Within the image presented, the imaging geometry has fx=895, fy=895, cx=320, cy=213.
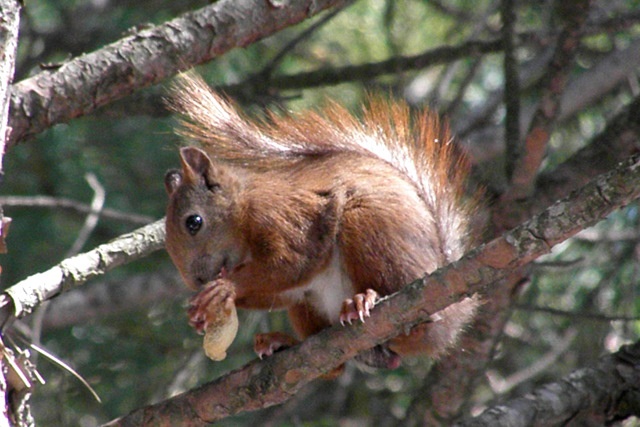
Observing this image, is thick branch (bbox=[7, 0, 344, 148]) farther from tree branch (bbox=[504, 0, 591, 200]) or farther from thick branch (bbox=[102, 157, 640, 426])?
thick branch (bbox=[102, 157, 640, 426])

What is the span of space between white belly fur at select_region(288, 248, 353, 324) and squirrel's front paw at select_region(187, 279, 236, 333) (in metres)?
0.23

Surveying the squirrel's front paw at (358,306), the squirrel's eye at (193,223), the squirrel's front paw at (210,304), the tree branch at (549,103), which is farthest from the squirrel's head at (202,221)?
the tree branch at (549,103)

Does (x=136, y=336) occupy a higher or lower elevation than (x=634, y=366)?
higher

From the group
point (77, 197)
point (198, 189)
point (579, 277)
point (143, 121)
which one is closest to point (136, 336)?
point (77, 197)

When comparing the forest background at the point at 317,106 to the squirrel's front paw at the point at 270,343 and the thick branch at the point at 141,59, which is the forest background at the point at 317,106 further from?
the squirrel's front paw at the point at 270,343

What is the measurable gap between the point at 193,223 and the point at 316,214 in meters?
0.34

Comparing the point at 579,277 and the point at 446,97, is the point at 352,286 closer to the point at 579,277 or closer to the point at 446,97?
the point at 579,277

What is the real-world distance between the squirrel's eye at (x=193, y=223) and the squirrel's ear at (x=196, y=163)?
0.14 metres

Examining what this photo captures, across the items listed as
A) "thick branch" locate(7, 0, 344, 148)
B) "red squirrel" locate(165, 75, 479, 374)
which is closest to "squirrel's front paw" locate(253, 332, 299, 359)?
"red squirrel" locate(165, 75, 479, 374)

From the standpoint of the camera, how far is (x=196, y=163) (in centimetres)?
254

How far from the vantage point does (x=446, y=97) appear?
14.4 feet

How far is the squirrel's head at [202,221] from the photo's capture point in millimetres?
2381

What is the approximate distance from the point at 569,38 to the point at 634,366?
36.7 inches

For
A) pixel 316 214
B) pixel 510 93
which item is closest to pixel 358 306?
pixel 316 214
